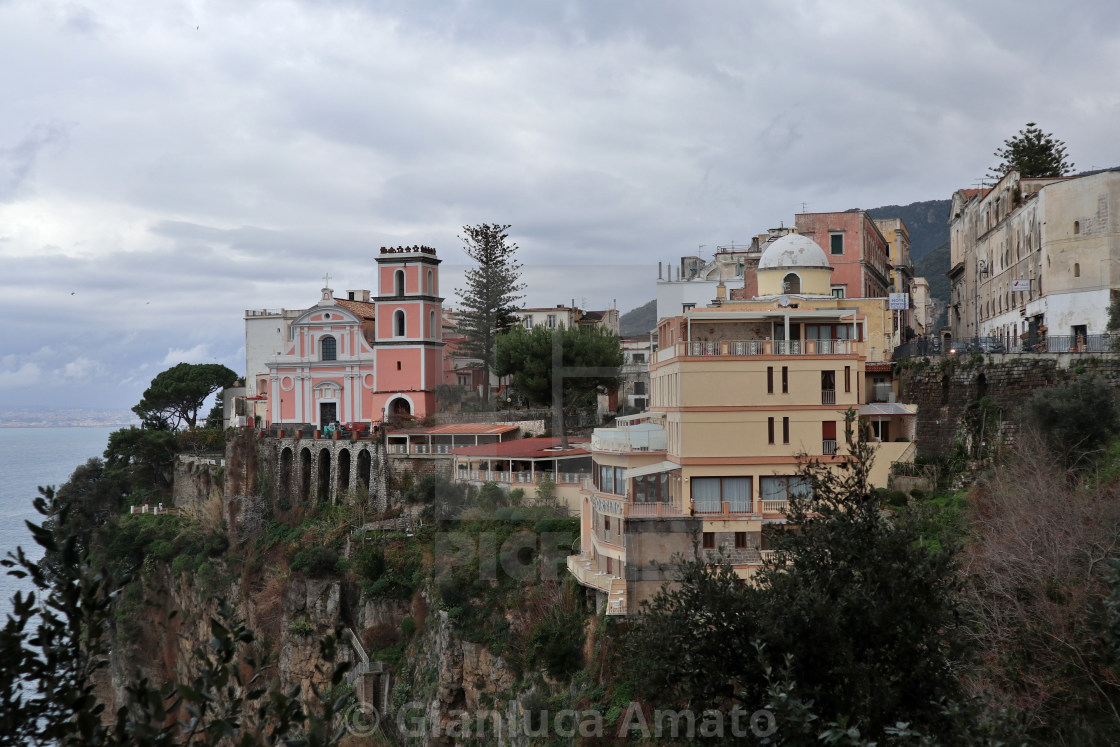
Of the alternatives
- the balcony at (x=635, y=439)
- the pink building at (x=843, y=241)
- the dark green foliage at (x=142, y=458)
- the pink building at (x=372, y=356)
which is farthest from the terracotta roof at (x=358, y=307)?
the balcony at (x=635, y=439)

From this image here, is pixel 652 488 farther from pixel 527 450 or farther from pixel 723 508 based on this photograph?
pixel 527 450

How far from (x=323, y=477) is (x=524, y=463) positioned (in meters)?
12.1

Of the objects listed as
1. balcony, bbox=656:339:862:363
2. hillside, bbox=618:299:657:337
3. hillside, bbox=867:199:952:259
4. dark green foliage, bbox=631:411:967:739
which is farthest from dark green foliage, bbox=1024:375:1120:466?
hillside, bbox=867:199:952:259

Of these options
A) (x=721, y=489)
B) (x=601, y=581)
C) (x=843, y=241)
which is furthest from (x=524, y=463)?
(x=843, y=241)

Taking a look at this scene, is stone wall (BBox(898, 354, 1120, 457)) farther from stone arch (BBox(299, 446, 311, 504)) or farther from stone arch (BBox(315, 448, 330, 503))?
stone arch (BBox(299, 446, 311, 504))

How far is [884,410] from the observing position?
91.7ft

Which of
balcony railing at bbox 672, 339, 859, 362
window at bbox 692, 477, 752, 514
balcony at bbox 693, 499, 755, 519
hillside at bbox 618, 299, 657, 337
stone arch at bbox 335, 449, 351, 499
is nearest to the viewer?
balcony at bbox 693, 499, 755, 519

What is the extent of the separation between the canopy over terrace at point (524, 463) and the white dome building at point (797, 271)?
8.36 meters

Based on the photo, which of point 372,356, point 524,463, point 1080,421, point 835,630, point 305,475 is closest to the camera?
point 835,630

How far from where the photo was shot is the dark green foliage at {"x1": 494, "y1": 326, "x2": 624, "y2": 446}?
42.5m

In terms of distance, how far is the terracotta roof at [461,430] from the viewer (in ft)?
131

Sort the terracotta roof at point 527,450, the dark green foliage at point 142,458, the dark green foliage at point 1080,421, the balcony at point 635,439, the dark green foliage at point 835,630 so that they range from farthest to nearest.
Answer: the dark green foliage at point 142,458, the terracotta roof at point 527,450, the balcony at point 635,439, the dark green foliage at point 1080,421, the dark green foliage at point 835,630

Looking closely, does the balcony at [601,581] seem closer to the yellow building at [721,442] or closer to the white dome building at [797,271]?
the yellow building at [721,442]

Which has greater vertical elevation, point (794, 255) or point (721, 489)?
point (794, 255)
